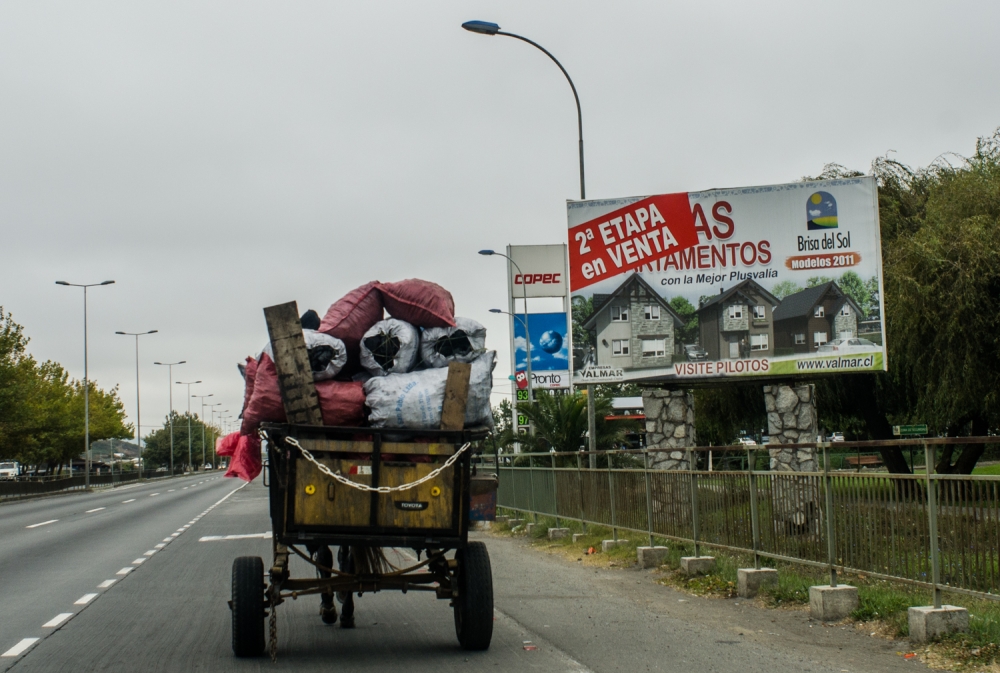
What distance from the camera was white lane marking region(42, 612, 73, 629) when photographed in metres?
10.2

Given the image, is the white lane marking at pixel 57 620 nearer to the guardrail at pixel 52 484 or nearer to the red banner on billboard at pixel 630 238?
the red banner on billboard at pixel 630 238

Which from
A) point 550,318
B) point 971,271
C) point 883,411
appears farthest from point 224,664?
point 550,318

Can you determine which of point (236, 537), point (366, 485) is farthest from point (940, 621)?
point (236, 537)

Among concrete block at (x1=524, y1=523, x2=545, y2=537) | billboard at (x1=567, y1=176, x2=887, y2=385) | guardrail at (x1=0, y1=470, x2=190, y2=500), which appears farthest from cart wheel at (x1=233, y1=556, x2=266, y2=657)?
guardrail at (x1=0, y1=470, x2=190, y2=500)

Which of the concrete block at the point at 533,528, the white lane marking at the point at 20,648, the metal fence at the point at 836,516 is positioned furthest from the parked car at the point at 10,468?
the white lane marking at the point at 20,648

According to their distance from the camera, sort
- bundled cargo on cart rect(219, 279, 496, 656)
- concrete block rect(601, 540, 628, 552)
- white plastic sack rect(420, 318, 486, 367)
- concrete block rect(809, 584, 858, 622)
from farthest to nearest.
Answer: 1. concrete block rect(601, 540, 628, 552)
2. concrete block rect(809, 584, 858, 622)
3. white plastic sack rect(420, 318, 486, 367)
4. bundled cargo on cart rect(219, 279, 496, 656)

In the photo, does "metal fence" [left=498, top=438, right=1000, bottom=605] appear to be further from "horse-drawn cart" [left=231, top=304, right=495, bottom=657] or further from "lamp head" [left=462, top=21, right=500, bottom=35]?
"lamp head" [left=462, top=21, right=500, bottom=35]

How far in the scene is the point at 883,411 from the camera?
90.8 feet

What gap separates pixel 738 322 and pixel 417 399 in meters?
13.5

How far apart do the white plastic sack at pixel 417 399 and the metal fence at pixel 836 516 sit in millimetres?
3154

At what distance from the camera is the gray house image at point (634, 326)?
20.9 metres

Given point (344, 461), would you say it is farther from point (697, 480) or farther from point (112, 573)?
point (112, 573)

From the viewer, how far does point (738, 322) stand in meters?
20.5

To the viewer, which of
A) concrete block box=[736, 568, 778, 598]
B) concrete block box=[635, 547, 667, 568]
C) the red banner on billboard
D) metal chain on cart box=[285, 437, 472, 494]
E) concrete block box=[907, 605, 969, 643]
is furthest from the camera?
the red banner on billboard
